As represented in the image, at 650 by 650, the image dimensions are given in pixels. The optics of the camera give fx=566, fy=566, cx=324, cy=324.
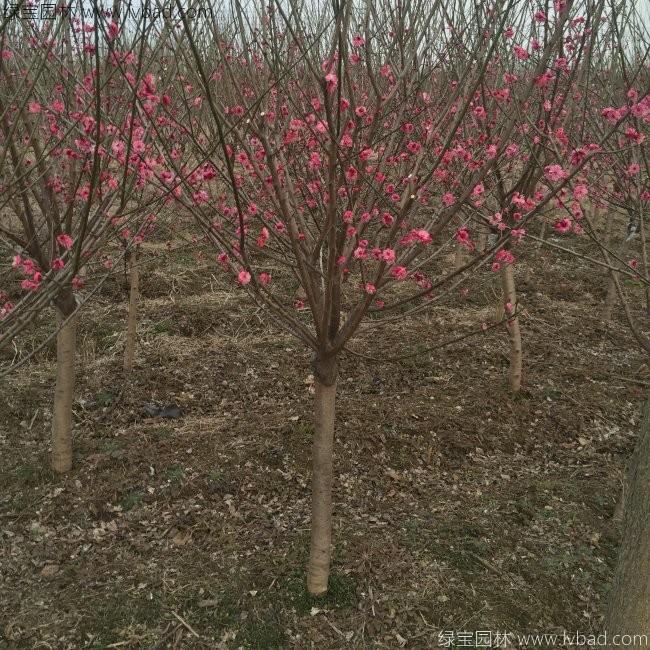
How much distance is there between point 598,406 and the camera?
5051mm

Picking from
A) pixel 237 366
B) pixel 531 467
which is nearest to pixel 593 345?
pixel 531 467

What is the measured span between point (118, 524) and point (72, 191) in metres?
2.02

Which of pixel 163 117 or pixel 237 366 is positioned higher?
pixel 163 117

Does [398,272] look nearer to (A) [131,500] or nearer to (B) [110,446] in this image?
(A) [131,500]

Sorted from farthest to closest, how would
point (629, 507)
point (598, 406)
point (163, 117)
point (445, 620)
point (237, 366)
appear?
point (237, 366) → point (598, 406) → point (163, 117) → point (445, 620) → point (629, 507)

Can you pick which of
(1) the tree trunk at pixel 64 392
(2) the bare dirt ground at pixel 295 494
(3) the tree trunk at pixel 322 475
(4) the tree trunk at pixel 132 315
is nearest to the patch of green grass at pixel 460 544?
(2) the bare dirt ground at pixel 295 494

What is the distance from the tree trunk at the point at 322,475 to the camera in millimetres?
2730

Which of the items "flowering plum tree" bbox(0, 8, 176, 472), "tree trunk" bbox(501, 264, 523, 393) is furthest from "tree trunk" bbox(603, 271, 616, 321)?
"flowering plum tree" bbox(0, 8, 176, 472)

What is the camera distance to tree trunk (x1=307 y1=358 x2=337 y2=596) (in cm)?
273

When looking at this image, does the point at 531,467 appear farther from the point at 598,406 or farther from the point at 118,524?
the point at 118,524

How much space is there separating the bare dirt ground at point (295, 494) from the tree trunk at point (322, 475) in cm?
15

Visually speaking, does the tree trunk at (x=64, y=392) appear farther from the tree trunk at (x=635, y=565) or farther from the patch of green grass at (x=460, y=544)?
the tree trunk at (x=635, y=565)

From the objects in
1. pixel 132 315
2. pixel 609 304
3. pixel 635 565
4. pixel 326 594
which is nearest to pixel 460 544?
pixel 326 594

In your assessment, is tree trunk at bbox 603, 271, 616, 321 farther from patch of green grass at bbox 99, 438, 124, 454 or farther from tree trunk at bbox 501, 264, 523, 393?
patch of green grass at bbox 99, 438, 124, 454
